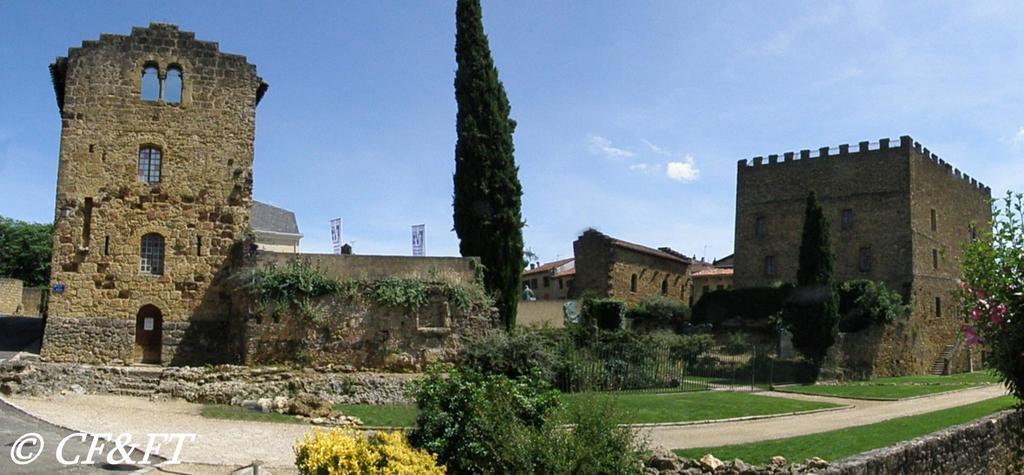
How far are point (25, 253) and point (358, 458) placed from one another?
66.3 m

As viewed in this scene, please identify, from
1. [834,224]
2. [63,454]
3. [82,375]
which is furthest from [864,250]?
[63,454]

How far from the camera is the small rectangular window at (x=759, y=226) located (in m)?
50.2

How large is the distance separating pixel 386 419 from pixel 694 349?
48.0ft

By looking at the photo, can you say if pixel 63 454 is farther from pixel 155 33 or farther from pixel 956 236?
pixel 956 236

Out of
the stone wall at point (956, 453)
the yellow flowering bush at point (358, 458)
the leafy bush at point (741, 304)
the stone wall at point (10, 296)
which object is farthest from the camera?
the stone wall at point (10, 296)

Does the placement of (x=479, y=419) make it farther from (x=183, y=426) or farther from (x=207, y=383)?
(x=207, y=383)

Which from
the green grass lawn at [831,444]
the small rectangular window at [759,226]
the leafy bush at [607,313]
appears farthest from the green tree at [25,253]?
the green grass lawn at [831,444]

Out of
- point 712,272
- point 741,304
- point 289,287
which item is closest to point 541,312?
point 741,304

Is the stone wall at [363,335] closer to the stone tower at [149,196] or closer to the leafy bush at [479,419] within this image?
the stone tower at [149,196]

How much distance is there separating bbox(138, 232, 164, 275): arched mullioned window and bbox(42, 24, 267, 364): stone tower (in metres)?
0.03

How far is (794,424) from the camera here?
63.0 feet

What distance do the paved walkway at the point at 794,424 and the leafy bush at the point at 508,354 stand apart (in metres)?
5.78

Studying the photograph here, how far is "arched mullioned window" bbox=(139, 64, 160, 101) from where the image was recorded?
86.3ft

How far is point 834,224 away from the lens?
47.6 m
